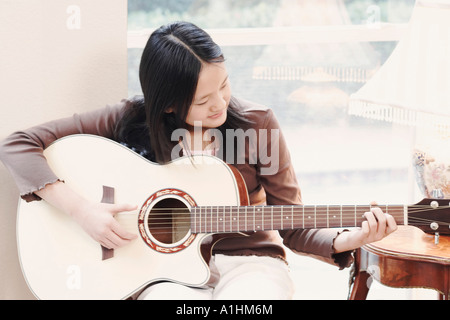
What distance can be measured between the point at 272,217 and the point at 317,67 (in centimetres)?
86

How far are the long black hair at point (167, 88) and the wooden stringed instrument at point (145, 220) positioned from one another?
3.6 inches

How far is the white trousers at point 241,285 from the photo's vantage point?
3.70 feet

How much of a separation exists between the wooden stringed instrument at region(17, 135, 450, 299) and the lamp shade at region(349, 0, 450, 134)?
17.1 inches

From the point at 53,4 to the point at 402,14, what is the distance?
123 cm

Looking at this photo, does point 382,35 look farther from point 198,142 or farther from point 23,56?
point 23,56

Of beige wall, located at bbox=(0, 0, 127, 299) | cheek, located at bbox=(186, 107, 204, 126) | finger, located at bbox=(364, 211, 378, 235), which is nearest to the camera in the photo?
finger, located at bbox=(364, 211, 378, 235)

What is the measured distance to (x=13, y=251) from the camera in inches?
56.0

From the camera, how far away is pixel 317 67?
5.96 ft

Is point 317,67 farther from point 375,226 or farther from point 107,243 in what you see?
point 107,243

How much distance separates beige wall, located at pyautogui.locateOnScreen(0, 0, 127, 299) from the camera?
1.37 meters

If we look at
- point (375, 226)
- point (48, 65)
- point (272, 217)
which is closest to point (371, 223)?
point (375, 226)

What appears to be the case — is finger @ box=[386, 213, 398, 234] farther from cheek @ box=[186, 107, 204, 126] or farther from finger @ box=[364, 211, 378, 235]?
cheek @ box=[186, 107, 204, 126]

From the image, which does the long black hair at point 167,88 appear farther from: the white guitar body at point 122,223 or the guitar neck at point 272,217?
the guitar neck at point 272,217

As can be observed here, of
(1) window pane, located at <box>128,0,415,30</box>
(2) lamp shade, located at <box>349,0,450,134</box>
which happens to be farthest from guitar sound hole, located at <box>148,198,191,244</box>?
(1) window pane, located at <box>128,0,415,30</box>
